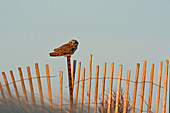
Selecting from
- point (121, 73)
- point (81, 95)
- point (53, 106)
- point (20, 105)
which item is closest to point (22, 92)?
point (20, 105)

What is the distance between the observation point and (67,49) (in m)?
5.04

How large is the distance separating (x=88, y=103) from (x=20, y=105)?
112cm

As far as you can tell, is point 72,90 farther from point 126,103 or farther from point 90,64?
point 126,103

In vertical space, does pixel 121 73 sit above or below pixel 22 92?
above

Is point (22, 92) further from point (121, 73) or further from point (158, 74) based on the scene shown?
point (158, 74)

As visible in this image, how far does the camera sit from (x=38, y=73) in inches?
195

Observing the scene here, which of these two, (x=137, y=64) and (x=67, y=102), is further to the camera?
(x=67, y=102)

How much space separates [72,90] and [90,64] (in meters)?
0.56

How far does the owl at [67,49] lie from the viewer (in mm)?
5043

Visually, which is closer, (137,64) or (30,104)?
(137,64)

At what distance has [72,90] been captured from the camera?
510cm

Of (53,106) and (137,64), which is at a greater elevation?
(137,64)

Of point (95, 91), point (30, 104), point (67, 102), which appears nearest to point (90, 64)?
point (95, 91)

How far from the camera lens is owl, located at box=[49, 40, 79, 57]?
504 centimetres
